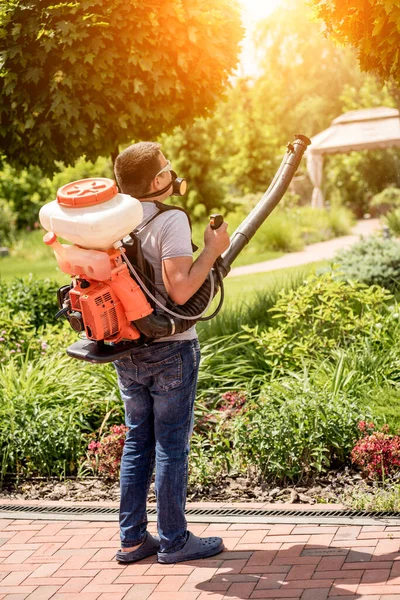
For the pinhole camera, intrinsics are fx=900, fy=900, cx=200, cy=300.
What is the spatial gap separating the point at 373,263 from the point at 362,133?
13291 mm

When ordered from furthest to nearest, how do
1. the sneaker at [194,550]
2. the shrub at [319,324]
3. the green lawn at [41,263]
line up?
the green lawn at [41,263] < the shrub at [319,324] < the sneaker at [194,550]

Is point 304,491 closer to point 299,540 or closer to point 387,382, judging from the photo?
point 299,540

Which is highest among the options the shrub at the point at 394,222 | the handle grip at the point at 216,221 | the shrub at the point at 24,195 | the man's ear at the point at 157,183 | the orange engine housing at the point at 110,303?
the man's ear at the point at 157,183

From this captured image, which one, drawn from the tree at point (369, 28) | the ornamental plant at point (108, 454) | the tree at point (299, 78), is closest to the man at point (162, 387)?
the ornamental plant at point (108, 454)

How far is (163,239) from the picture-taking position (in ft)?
11.5

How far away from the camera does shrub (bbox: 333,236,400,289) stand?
826 centimetres

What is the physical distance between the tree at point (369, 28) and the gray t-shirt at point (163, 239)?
1618mm

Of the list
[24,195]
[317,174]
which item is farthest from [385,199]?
[24,195]

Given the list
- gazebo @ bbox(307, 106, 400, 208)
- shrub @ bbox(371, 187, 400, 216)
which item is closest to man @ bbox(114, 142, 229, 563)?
gazebo @ bbox(307, 106, 400, 208)

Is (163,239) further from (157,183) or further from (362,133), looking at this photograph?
(362,133)

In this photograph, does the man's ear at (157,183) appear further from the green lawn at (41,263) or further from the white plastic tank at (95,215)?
the green lawn at (41,263)

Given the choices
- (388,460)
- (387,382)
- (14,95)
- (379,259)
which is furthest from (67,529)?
(379,259)

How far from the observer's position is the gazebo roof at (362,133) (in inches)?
816

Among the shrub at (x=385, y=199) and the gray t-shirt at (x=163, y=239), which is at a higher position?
the gray t-shirt at (x=163, y=239)
